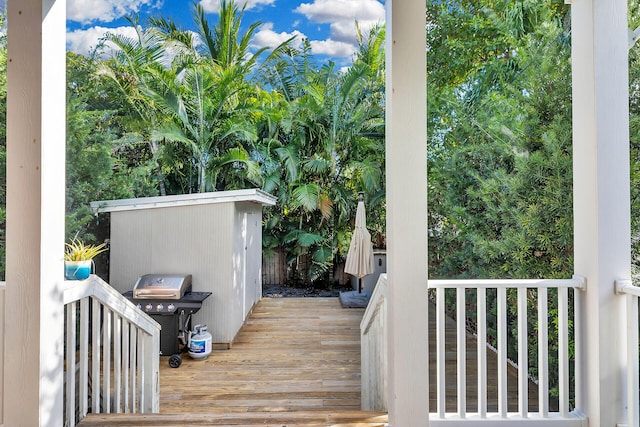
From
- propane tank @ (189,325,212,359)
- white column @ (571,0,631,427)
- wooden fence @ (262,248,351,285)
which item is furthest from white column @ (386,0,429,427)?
wooden fence @ (262,248,351,285)

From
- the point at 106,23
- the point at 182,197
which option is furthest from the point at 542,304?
the point at 106,23

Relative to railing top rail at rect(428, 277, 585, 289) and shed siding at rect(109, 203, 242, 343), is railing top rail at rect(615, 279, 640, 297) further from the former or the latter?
shed siding at rect(109, 203, 242, 343)

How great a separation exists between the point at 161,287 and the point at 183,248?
2.02 feet

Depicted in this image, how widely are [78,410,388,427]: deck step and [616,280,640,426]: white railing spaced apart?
4.21ft

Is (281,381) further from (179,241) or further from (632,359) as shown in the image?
(632,359)

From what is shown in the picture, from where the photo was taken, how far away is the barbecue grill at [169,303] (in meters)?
4.41

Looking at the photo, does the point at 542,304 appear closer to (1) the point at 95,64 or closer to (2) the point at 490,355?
(2) the point at 490,355

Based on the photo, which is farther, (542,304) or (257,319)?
(257,319)

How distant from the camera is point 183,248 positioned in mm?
5016

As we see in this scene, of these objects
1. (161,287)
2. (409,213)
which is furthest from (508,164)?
(161,287)

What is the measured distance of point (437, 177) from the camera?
344 centimetres

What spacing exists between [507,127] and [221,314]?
3.89m

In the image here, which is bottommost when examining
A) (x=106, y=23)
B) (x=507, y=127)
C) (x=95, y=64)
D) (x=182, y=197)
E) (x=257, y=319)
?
(x=257, y=319)

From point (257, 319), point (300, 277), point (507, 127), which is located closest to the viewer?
point (507, 127)
